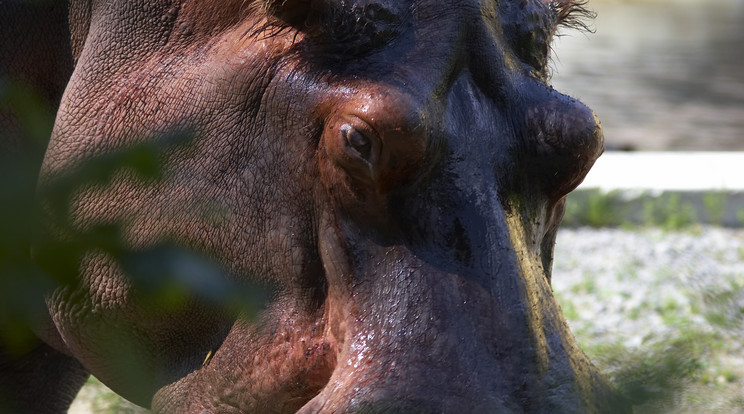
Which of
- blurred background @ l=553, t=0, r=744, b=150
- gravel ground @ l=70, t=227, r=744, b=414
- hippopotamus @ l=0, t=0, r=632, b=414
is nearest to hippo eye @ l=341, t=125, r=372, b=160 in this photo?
hippopotamus @ l=0, t=0, r=632, b=414

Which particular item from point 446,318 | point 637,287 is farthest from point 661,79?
point 446,318

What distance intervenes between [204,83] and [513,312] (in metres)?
0.75

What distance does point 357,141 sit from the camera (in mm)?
1621

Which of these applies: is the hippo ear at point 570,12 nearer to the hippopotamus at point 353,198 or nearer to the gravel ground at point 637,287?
the hippopotamus at point 353,198

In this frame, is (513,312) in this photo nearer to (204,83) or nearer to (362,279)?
(362,279)

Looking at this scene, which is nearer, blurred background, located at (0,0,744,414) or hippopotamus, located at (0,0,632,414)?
blurred background, located at (0,0,744,414)

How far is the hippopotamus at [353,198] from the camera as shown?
1.54 meters

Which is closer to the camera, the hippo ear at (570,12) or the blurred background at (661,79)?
the hippo ear at (570,12)

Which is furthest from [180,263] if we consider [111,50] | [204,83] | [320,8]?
[111,50]

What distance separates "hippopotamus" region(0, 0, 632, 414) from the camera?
1545 millimetres

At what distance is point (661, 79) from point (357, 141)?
30.5 feet

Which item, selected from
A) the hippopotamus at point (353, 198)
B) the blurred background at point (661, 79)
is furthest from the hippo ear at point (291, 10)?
the blurred background at point (661, 79)

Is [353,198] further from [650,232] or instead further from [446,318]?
[650,232]

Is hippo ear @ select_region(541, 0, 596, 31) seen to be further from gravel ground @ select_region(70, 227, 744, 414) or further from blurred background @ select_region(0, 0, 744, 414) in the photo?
gravel ground @ select_region(70, 227, 744, 414)
